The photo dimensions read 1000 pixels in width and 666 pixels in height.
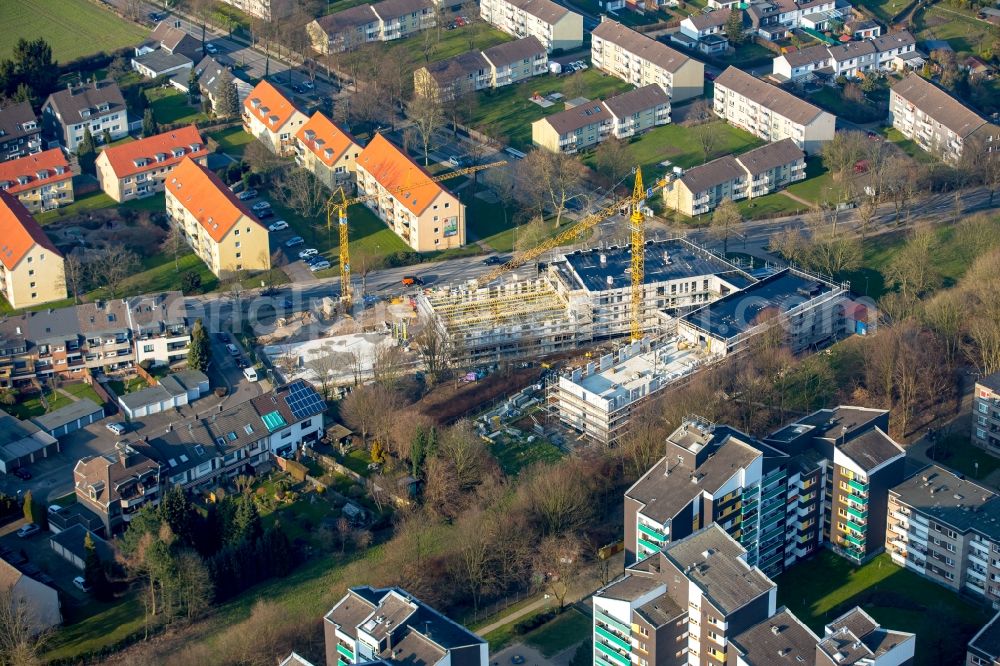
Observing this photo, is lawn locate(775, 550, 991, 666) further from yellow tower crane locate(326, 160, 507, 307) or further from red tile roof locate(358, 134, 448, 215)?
red tile roof locate(358, 134, 448, 215)

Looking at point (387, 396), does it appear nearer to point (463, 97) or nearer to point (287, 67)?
point (463, 97)

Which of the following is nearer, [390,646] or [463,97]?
[390,646]

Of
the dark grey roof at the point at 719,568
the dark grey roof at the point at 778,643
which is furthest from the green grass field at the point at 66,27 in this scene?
the dark grey roof at the point at 778,643

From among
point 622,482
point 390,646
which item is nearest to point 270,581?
point 390,646

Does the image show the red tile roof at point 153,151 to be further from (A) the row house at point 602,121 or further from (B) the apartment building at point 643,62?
(B) the apartment building at point 643,62

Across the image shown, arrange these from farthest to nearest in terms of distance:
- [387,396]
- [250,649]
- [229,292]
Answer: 1. [229,292]
2. [387,396]
3. [250,649]

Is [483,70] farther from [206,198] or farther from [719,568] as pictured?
[719,568]

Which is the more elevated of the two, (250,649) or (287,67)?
(287,67)

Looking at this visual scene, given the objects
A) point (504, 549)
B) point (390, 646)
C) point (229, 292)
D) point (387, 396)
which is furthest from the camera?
point (229, 292)
